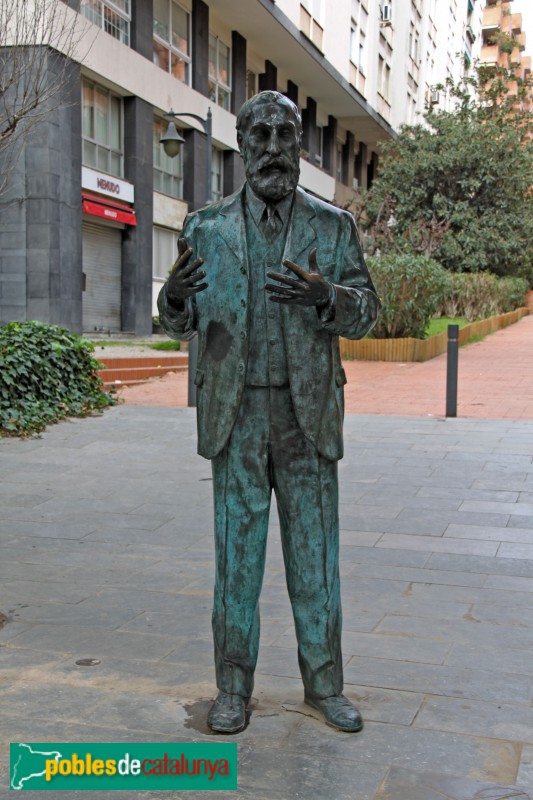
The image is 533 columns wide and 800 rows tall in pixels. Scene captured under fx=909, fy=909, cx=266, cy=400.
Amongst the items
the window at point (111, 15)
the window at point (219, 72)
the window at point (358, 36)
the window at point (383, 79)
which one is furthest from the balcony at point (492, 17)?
the window at point (111, 15)

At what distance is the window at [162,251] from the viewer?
25258mm

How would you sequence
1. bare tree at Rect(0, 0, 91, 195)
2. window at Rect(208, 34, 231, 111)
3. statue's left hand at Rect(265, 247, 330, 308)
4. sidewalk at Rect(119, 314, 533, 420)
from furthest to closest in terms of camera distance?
window at Rect(208, 34, 231, 111)
sidewalk at Rect(119, 314, 533, 420)
bare tree at Rect(0, 0, 91, 195)
statue's left hand at Rect(265, 247, 330, 308)

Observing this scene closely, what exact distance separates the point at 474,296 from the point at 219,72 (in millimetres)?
10563

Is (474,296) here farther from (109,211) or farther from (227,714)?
(227,714)

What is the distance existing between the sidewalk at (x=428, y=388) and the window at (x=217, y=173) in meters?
11.6

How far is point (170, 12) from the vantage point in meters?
24.8

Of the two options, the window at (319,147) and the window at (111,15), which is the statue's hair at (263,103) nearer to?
the window at (111,15)

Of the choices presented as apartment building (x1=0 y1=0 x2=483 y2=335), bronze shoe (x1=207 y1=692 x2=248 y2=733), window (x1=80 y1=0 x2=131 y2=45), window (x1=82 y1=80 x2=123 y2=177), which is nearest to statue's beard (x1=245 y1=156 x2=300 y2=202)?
bronze shoe (x1=207 y1=692 x2=248 y2=733)

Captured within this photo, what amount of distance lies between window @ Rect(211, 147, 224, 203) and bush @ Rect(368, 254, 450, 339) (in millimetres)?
10981

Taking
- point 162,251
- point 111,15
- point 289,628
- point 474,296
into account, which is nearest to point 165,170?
point 162,251

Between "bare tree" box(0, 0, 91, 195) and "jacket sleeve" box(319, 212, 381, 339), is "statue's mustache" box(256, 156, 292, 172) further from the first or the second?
"bare tree" box(0, 0, 91, 195)

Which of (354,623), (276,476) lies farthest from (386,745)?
(354,623)

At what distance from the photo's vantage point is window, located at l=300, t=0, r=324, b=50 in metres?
29.5

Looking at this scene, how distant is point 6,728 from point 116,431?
685 centimetres
